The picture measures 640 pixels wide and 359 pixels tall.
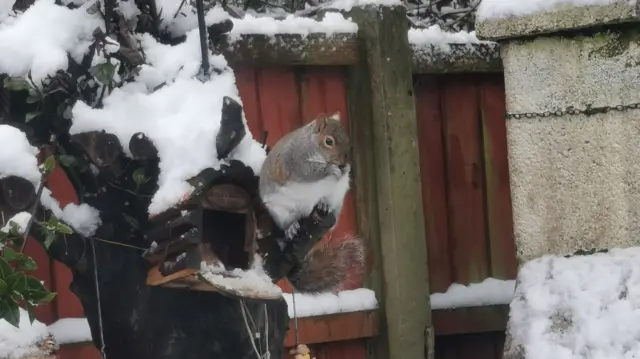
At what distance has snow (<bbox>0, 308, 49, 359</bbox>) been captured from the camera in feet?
4.98

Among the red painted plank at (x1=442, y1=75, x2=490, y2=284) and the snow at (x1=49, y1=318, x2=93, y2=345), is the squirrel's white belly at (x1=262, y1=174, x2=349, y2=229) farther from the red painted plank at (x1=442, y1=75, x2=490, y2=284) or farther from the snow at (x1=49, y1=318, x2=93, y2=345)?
the red painted plank at (x1=442, y1=75, x2=490, y2=284)

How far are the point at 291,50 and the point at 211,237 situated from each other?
3.29 ft

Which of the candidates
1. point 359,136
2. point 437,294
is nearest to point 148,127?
point 359,136

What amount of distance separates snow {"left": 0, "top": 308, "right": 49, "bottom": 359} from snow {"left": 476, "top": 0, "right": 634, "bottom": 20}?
4.51 feet

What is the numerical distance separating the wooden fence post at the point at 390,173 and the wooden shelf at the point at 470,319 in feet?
0.50

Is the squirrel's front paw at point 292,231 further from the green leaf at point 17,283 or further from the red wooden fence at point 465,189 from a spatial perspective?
the red wooden fence at point 465,189

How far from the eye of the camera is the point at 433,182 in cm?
286

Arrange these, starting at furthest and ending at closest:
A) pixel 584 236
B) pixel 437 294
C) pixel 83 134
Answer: pixel 437 294
pixel 584 236
pixel 83 134

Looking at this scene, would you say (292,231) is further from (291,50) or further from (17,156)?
(291,50)

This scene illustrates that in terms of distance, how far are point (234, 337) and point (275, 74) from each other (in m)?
1.04

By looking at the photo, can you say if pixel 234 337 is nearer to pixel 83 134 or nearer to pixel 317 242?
pixel 317 242

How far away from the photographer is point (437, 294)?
2.82m

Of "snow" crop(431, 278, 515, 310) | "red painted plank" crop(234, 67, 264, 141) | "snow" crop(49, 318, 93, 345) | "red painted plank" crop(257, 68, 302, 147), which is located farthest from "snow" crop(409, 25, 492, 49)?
"snow" crop(49, 318, 93, 345)

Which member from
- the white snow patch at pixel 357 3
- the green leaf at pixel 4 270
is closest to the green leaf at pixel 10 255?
the green leaf at pixel 4 270
